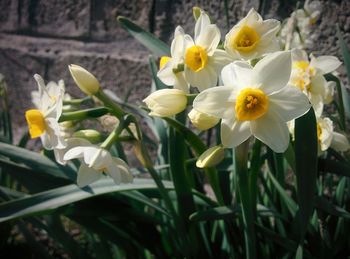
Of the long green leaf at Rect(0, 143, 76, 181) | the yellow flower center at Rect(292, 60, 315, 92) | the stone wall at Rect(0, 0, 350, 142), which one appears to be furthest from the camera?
the stone wall at Rect(0, 0, 350, 142)

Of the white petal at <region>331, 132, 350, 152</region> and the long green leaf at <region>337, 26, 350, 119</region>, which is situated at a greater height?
the long green leaf at <region>337, 26, 350, 119</region>

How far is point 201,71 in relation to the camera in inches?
27.9

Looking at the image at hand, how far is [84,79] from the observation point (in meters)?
0.76

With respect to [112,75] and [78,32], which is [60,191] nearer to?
[112,75]

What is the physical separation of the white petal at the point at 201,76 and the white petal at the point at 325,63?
0.27m

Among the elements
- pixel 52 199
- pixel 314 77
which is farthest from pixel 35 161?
pixel 314 77

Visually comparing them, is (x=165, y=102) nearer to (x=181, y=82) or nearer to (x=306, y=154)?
(x=181, y=82)

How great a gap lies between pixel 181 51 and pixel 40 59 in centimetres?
165

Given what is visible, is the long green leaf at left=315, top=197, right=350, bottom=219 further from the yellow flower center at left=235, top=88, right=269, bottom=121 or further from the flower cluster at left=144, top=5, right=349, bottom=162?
the yellow flower center at left=235, top=88, right=269, bottom=121

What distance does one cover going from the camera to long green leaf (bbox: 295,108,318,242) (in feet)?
2.30

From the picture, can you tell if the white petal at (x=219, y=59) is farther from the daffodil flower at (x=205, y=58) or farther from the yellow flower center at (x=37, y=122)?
the yellow flower center at (x=37, y=122)

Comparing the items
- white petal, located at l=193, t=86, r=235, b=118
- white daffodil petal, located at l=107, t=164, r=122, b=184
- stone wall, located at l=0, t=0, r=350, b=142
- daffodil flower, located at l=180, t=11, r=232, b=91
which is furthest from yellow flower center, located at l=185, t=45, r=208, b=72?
stone wall, located at l=0, t=0, r=350, b=142

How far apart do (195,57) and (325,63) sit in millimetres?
323

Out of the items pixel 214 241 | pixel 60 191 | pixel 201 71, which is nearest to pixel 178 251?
pixel 214 241
